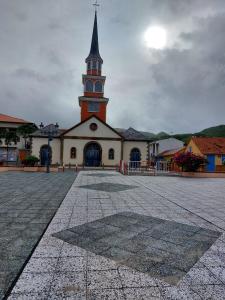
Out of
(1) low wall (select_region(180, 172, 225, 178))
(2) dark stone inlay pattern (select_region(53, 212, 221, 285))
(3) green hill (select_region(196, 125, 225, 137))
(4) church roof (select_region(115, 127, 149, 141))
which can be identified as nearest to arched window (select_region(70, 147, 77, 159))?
(4) church roof (select_region(115, 127, 149, 141))

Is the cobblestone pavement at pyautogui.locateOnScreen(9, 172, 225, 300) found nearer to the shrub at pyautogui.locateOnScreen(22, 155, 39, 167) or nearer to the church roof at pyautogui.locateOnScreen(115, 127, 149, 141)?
the shrub at pyautogui.locateOnScreen(22, 155, 39, 167)

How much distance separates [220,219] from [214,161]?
23.6 meters

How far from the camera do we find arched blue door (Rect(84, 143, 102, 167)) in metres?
29.4

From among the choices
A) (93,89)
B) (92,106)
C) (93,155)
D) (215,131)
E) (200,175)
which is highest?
(93,89)

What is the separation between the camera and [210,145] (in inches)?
1104

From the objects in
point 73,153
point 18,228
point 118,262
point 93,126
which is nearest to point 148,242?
point 118,262

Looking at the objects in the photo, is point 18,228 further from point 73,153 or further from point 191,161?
point 73,153

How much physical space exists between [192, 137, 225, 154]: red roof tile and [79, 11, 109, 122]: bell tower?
14.4m

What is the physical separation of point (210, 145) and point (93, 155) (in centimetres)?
1600

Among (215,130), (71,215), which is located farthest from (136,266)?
(215,130)

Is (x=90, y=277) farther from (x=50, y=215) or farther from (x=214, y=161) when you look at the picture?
(x=214, y=161)

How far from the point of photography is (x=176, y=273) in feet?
8.46

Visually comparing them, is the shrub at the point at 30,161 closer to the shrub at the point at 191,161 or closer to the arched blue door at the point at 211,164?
the shrub at the point at 191,161

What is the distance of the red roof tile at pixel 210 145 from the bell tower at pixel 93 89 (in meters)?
14.4
